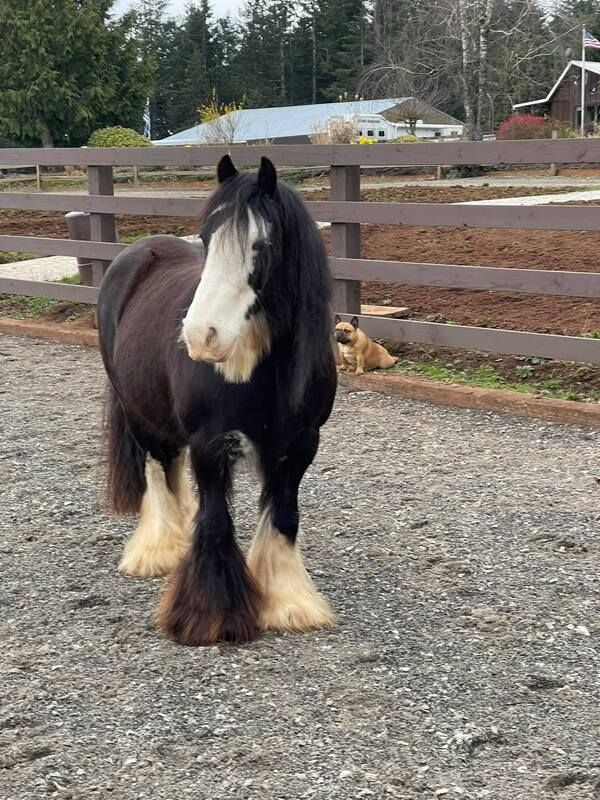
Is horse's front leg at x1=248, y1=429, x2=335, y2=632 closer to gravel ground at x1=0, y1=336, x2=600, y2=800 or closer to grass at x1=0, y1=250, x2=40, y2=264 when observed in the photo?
gravel ground at x1=0, y1=336, x2=600, y2=800

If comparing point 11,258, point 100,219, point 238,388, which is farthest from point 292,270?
point 11,258

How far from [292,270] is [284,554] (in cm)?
95

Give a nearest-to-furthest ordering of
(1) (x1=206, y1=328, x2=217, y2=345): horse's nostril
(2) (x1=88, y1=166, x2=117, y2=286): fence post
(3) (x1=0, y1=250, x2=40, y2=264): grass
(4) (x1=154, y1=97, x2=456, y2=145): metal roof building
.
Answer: (1) (x1=206, y1=328, x2=217, y2=345): horse's nostril
(2) (x1=88, y1=166, x2=117, y2=286): fence post
(3) (x1=0, y1=250, x2=40, y2=264): grass
(4) (x1=154, y1=97, x2=456, y2=145): metal roof building

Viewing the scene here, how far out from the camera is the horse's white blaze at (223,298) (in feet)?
8.09

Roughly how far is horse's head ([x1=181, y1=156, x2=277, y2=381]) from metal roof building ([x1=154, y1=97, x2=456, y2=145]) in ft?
151

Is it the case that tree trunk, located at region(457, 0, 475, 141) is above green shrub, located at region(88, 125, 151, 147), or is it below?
above

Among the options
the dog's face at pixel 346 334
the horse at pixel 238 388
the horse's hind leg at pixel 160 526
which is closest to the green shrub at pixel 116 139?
the dog's face at pixel 346 334

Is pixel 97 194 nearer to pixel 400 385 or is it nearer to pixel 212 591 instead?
pixel 400 385

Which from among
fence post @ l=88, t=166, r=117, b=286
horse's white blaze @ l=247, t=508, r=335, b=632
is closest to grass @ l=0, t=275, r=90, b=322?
fence post @ l=88, t=166, r=117, b=286

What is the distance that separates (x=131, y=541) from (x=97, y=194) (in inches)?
202

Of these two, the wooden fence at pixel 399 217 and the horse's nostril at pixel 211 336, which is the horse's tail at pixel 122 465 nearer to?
the horse's nostril at pixel 211 336

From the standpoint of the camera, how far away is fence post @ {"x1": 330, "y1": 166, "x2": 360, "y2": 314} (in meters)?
6.67

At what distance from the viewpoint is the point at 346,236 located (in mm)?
6734

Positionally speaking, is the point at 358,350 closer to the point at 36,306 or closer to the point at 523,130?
the point at 36,306
